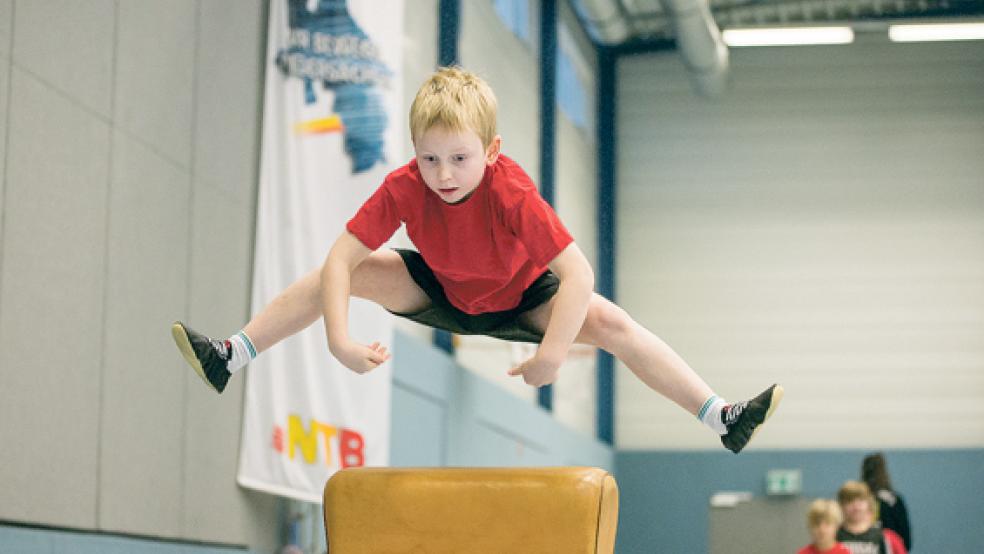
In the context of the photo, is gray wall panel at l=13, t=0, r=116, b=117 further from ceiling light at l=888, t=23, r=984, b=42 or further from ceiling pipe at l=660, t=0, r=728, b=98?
ceiling light at l=888, t=23, r=984, b=42

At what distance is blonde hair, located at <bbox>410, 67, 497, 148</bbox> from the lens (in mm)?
3004

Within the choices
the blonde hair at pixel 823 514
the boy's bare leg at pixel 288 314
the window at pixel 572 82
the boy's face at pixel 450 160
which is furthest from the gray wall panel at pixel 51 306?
the window at pixel 572 82

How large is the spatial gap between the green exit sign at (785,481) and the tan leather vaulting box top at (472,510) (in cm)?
1089

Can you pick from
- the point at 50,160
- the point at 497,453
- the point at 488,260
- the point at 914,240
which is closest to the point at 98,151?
the point at 50,160

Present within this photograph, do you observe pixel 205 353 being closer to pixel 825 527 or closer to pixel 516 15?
pixel 825 527

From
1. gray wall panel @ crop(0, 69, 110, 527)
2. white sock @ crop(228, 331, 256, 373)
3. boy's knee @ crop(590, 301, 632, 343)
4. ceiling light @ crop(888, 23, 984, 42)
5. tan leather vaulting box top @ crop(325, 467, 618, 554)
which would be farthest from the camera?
ceiling light @ crop(888, 23, 984, 42)

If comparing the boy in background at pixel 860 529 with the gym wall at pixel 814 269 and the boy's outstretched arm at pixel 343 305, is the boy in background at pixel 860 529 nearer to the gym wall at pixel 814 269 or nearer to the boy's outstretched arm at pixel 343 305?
the boy's outstretched arm at pixel 343 305

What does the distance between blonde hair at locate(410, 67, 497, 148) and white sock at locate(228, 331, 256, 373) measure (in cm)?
74

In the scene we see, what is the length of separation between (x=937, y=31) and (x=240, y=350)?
11.5 meters

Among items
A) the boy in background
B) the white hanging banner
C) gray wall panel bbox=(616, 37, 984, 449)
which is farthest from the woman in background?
gray wall panel bbox=(616, 37, 984, 449)

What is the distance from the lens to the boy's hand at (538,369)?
3092 mm

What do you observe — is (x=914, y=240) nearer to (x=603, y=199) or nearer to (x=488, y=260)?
(x=603, y=199)

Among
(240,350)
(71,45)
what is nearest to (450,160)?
(240,350)

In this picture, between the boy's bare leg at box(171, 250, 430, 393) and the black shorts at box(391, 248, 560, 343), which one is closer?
the boy's bare leg at box(171, 250, 430, 393)
